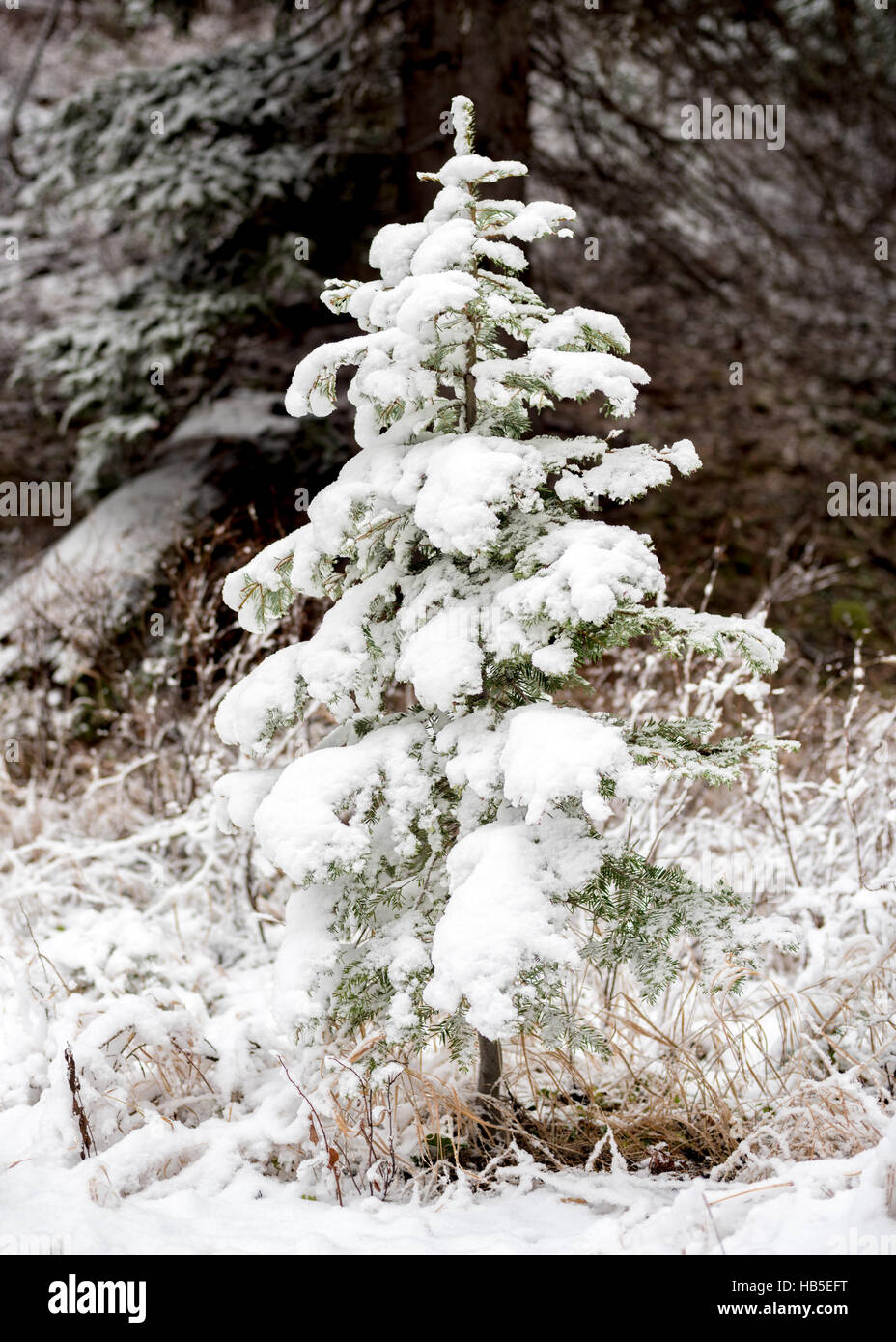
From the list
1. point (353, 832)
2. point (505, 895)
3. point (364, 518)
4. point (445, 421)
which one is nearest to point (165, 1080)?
point (353, 832)

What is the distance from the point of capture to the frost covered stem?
99.8 inches

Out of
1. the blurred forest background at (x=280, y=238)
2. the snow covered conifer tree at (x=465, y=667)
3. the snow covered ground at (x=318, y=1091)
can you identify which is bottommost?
the snow covered ground at (x=318, y=1091)

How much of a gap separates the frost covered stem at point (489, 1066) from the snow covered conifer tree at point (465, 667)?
0.17 metres

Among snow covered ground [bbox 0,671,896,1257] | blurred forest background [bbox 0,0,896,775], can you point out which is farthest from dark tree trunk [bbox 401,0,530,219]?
snow covered ground [bbox 0,671,896,1257]

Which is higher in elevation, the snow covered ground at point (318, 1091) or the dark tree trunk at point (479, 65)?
the dark tree trunk at point (479, 65)

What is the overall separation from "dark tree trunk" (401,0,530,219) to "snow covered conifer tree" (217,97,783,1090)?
3.87 metres

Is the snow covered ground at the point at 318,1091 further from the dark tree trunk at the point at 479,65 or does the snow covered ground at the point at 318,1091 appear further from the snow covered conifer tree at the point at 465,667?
the dark tree trunk at the point at 479,65

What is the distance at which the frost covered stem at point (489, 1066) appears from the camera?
2535mm

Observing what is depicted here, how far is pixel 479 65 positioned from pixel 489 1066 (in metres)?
5.57

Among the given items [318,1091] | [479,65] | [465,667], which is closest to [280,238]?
[479,65]

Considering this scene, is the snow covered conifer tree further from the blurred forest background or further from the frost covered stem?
the blurred forest background

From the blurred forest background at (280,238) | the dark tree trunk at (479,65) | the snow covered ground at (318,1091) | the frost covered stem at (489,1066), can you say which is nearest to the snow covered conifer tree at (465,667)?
the frost covered stem at (489,1066)

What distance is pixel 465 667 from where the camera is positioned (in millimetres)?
1977

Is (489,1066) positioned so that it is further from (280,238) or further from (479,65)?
(479,65)
